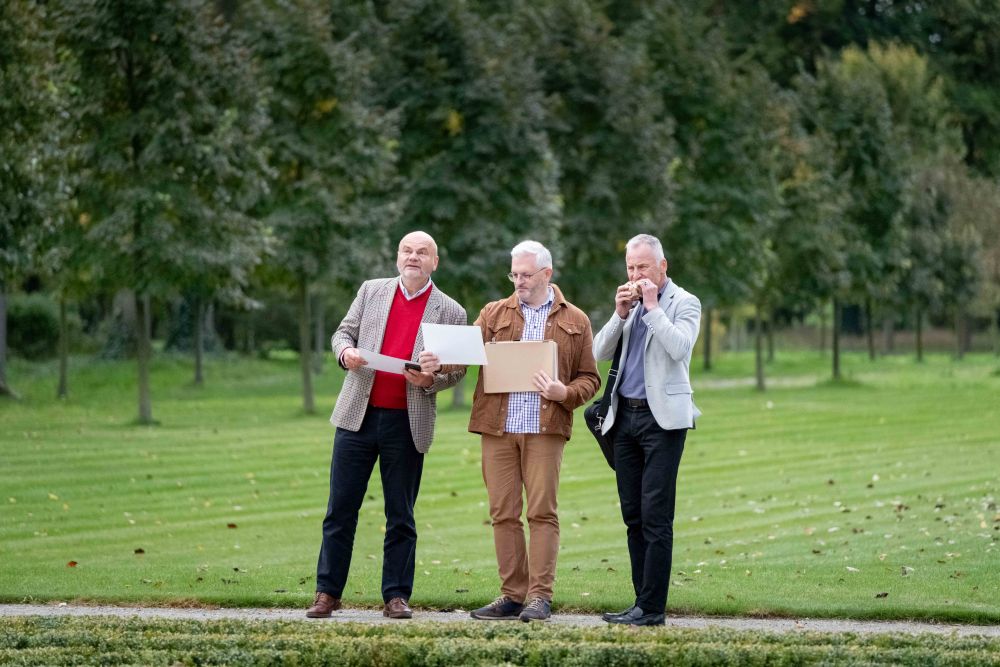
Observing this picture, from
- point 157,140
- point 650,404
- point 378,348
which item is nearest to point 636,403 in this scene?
point 650,404

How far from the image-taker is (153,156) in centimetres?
2444

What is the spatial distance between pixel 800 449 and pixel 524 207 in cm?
1069

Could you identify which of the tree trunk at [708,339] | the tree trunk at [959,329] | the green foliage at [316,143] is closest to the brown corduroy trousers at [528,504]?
the green foliage at [316,143]

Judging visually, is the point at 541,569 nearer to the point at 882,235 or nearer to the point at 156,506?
the point at 156,506

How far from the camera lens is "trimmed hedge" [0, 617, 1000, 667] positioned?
→ 7223 millimetres

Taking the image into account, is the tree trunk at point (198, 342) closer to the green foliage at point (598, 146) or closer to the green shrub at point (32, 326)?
the green shrub at point (32, 326)

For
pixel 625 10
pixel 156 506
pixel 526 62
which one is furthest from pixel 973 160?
pixel 156 506

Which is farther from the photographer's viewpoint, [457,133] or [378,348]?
[457,133]

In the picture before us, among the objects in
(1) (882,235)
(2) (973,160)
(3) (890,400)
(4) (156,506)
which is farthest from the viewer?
(2) (973,160)

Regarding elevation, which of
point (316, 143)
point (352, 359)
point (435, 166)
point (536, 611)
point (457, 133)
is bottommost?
point (536, 611)

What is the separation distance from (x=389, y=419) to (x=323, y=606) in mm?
1153

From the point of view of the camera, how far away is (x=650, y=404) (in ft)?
28.1

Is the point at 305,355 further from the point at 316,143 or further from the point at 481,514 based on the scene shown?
the point at 481,514

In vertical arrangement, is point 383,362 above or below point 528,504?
above
